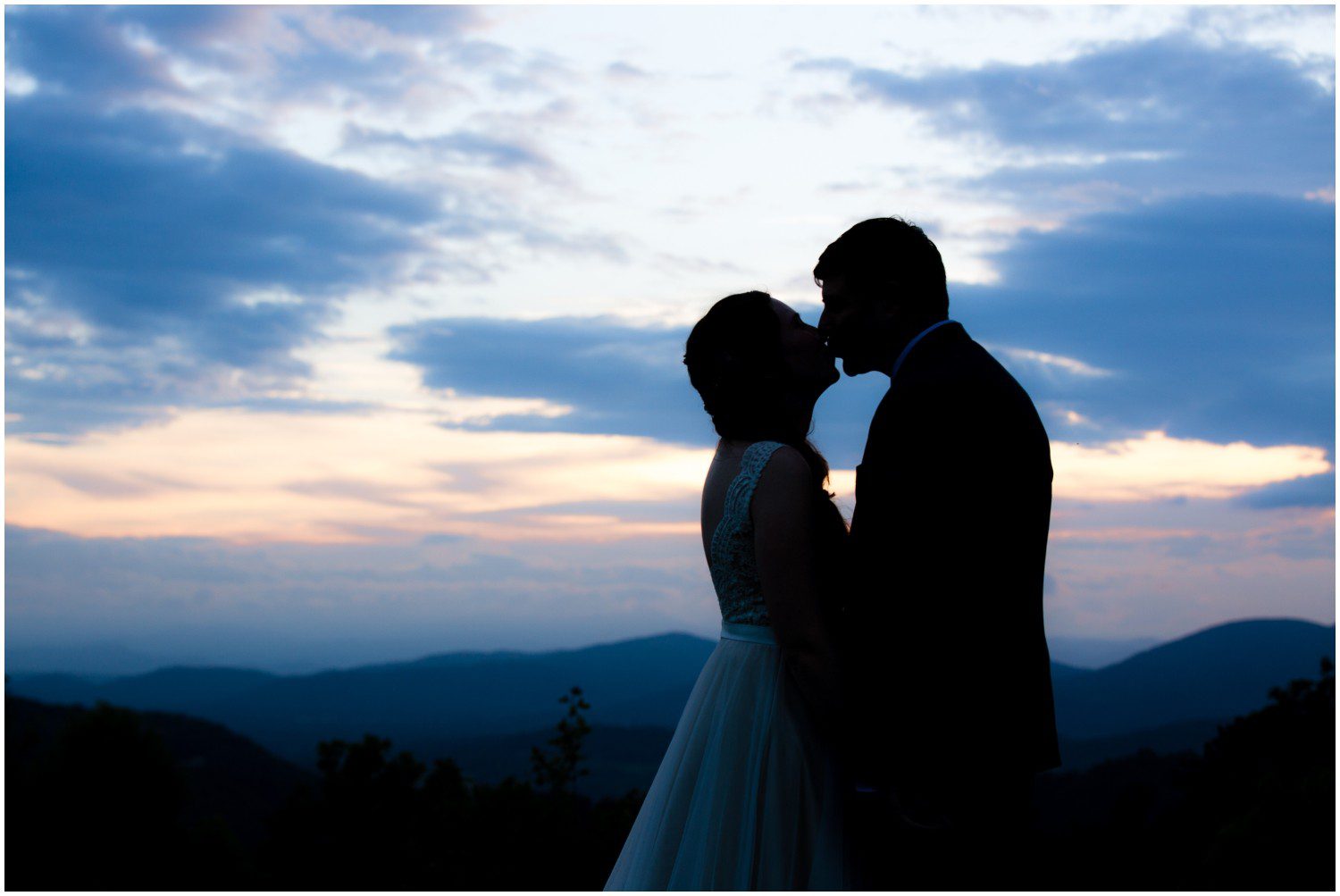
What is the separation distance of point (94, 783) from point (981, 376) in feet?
127

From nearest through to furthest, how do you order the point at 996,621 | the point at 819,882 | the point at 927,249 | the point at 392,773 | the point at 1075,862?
the point at 996,621, the point at 927,249, the point at 819,882, the point at 392,773, the point at 1075,862

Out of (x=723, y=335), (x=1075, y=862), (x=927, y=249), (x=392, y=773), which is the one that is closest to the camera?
(x=927, y=249)

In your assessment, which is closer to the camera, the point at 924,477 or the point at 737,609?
the point at 924,477

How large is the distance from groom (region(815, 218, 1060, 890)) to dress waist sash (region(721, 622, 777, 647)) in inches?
35.8

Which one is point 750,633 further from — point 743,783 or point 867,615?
point 867,615

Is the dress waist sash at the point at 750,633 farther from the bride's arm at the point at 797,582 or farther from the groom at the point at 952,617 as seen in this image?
the groom at the point at 952,617

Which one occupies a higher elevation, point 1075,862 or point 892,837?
point 892,837

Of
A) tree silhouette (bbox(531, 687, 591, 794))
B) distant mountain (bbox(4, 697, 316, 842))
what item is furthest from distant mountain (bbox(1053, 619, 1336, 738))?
tree silhouette (bbox(531, 687, 591, 794))

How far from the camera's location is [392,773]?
20.1 meters

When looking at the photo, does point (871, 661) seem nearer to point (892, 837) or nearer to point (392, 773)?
point (892, 837)

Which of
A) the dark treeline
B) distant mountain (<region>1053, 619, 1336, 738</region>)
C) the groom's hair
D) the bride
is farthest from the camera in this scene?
distant mountain (<region>1053, 619, 1336, 738</region>)

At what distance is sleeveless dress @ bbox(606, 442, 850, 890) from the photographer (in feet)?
15.7

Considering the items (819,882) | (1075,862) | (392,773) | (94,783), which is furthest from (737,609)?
(94,783)

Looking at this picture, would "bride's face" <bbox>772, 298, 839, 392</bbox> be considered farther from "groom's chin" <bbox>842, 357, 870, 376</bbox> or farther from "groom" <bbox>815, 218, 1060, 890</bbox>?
"groom" <bbox>815, 218, 1060, 890</bbox>
